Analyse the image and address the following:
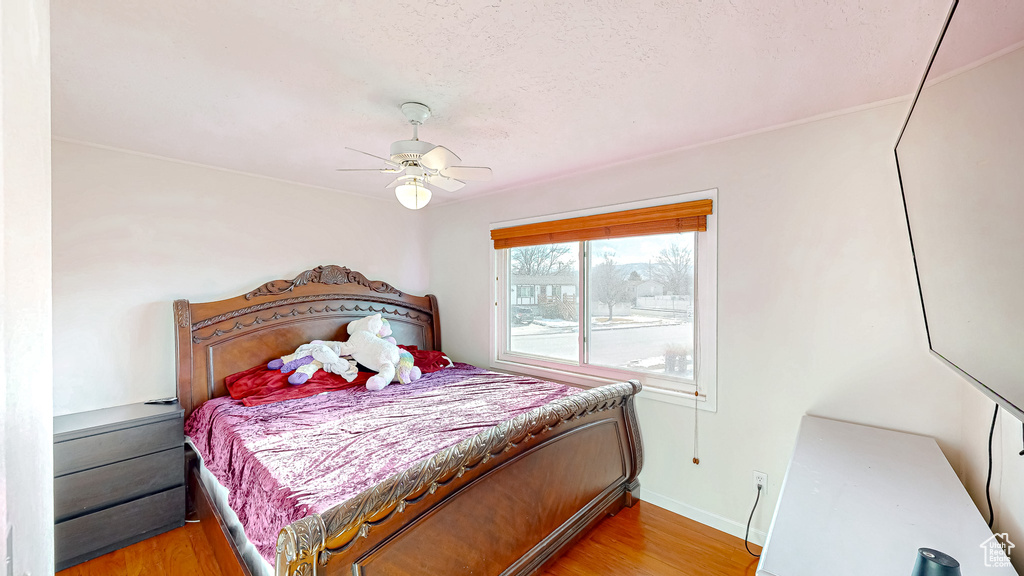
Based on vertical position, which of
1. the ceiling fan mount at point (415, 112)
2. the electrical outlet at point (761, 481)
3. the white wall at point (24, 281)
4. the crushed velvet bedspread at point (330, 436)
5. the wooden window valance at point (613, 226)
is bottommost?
the electrical outlet at point (761, 481)

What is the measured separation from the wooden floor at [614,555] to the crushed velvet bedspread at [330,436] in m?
0.49

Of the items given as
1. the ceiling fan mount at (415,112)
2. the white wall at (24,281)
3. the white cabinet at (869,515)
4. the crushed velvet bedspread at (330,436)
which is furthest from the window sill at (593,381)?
the white wall at (24,281)

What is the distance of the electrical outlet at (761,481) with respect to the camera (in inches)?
86.1

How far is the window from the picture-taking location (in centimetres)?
247

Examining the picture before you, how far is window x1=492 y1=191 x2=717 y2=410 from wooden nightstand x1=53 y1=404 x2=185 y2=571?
7.46 feet

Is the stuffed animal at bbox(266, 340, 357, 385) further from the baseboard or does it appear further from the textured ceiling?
the baseboard

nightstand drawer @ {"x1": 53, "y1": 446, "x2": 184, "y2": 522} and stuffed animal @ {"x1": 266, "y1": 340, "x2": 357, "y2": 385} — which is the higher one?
stuffed animal @ {"x1": 266, "y1": 340, "x2": 357, "y2": 385}

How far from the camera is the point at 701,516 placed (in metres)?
2.41

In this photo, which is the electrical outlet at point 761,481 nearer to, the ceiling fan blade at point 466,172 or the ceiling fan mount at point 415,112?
the ceiling fan blade at point 466,172

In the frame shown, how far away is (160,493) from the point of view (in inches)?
89.8

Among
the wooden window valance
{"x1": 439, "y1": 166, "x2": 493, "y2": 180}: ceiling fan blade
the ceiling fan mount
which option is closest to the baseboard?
the wooden window valance

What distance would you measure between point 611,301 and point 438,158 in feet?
5.55

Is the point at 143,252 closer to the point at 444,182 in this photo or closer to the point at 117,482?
the point at 117,482

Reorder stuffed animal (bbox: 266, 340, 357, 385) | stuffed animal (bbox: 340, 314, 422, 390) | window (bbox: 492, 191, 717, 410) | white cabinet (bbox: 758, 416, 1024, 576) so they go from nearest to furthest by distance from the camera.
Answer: white cabinet (bbox: 758, 416, 1024, 576) → window (bbox: 492, 191, 717, 410) → stuffed animal (bbox: 266, 340, 357, 385) → stuffed animal (bbox: 340, 314, 422, 390)
